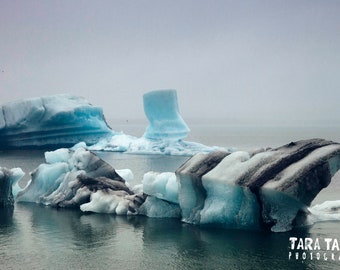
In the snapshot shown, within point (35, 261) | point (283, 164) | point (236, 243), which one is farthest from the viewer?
point (283, 164)

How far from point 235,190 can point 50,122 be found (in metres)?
36.7

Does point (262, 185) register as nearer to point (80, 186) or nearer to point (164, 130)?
point (80, 186)

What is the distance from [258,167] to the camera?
49.0ft

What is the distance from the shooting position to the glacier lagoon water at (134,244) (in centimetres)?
1227

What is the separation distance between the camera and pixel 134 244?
14.3 m

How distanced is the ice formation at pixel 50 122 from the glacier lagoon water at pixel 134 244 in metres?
30.5

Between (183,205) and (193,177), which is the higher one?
(193,177)

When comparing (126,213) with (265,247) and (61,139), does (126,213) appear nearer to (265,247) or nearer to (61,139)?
(265,247)

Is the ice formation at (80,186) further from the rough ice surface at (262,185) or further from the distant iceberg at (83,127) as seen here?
the distant iceberg at (83,127)

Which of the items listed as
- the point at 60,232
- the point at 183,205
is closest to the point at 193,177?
the point at 183,205

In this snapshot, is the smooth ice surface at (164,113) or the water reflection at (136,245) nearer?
the water reflection at (136,245)

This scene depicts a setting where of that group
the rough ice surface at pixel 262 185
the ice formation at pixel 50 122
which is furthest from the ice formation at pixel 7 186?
the ice formation at pixel 50 122

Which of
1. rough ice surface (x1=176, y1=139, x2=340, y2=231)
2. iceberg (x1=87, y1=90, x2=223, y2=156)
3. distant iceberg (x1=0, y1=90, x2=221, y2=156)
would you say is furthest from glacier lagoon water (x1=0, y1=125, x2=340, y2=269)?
distant iceberg (x1=0, y1=90, x2=221, y2=156)

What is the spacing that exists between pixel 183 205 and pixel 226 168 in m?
2.17
